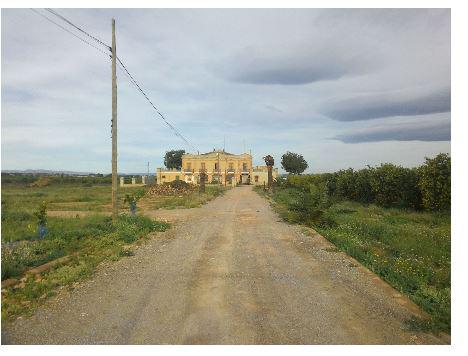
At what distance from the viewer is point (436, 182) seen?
50.5 ft

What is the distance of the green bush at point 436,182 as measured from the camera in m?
14.9

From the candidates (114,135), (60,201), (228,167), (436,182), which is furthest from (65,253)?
(228,167)

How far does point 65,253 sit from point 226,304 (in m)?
5.12

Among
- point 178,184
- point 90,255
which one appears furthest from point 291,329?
point 178,184

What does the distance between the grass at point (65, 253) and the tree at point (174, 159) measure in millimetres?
92919

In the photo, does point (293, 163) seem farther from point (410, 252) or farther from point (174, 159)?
point (410, 252)

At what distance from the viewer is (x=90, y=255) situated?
328 inches

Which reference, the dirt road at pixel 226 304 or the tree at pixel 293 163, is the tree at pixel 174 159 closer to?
the tree at pixel 293 163

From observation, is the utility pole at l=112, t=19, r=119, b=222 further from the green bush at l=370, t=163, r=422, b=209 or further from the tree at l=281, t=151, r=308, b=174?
the tree at l=281, t=151, r=308, b=174

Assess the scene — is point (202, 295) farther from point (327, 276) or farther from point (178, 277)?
point (327, 276)

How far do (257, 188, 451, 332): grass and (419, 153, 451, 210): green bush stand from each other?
0.55 meters

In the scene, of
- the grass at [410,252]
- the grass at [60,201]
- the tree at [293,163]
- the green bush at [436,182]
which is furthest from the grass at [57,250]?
the tree at [293,163]

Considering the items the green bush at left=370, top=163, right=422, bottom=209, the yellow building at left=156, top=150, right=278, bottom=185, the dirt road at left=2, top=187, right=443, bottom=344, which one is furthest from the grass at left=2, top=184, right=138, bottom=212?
the yellow building at left=156, top=150, right=278, bottom=185

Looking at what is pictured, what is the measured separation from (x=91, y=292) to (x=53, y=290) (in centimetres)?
69
